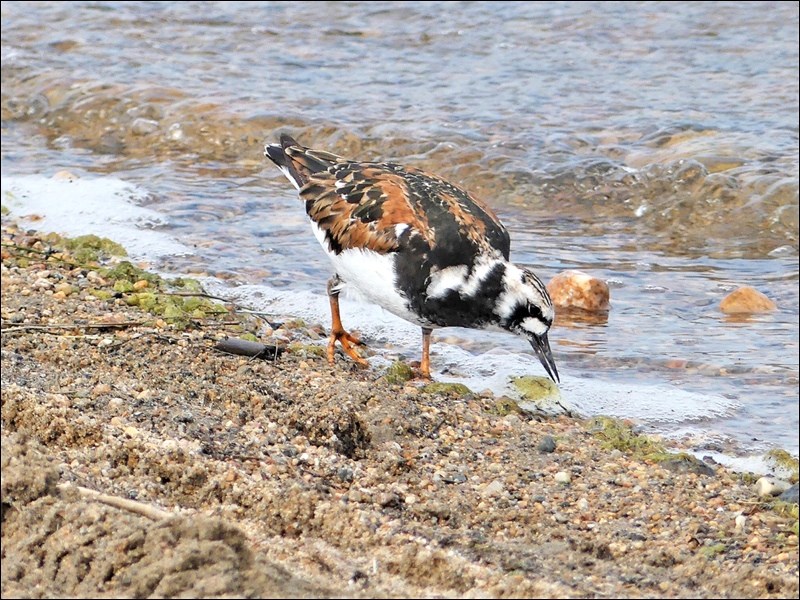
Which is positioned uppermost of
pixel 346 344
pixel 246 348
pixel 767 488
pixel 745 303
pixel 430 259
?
pixel 430 259

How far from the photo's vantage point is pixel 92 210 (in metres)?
7.45

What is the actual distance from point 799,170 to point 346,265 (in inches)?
172

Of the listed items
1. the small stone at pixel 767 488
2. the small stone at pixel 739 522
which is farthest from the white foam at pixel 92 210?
the small stone at pixel 739 522

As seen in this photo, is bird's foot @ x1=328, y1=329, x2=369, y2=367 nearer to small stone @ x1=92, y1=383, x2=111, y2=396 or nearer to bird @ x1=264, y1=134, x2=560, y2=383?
bird @ x1=264, y1=134, x2=560, y2=383

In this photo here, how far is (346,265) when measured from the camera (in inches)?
195

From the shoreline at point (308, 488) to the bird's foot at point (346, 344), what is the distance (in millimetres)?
96

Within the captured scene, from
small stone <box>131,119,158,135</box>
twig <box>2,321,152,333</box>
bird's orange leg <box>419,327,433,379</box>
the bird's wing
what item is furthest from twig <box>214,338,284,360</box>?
small stone <box>131,119,158,135</box>

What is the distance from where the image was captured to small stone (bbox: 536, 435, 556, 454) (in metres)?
4.14

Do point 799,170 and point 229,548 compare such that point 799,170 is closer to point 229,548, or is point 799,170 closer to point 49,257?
point 49,257

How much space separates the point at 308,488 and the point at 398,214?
5.41 feet

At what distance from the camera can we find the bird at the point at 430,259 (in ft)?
15.0

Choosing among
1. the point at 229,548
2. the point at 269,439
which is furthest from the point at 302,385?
the point at 229,548

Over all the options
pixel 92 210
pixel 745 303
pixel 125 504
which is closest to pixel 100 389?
pixel 125 504

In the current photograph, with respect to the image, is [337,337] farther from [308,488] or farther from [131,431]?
[308,488]
